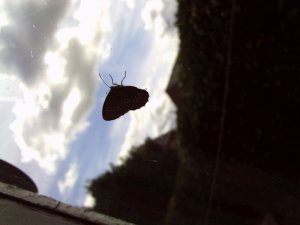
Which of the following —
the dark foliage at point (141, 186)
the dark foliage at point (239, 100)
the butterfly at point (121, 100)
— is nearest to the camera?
the butterfly at point (121, 100)

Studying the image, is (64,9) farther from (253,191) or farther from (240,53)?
(253,191)

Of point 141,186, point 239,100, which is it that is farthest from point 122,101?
point 141,186

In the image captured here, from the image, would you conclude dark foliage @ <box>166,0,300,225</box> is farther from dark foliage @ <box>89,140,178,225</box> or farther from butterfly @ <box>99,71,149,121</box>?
butterfly @ <box>99,71,149,121</box>

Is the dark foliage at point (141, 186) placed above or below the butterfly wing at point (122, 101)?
above

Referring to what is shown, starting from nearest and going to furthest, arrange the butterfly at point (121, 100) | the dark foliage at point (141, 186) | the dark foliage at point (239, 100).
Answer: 1. the butterfly at point (121, 100)
2. the dark foliage at point (239, 100)
3. the dark foliage at point (141, 186)

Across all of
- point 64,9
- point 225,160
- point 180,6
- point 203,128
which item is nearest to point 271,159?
point 225,160

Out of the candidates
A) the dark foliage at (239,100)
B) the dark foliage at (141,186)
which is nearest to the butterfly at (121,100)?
the dark foliage at (239,100)

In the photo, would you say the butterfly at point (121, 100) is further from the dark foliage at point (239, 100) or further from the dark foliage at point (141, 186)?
the dark foliage at point (141, 186)

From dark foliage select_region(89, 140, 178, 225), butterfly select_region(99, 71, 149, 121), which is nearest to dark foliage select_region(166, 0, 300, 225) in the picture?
dark foliage select_region(89, 140, 178, 225)
